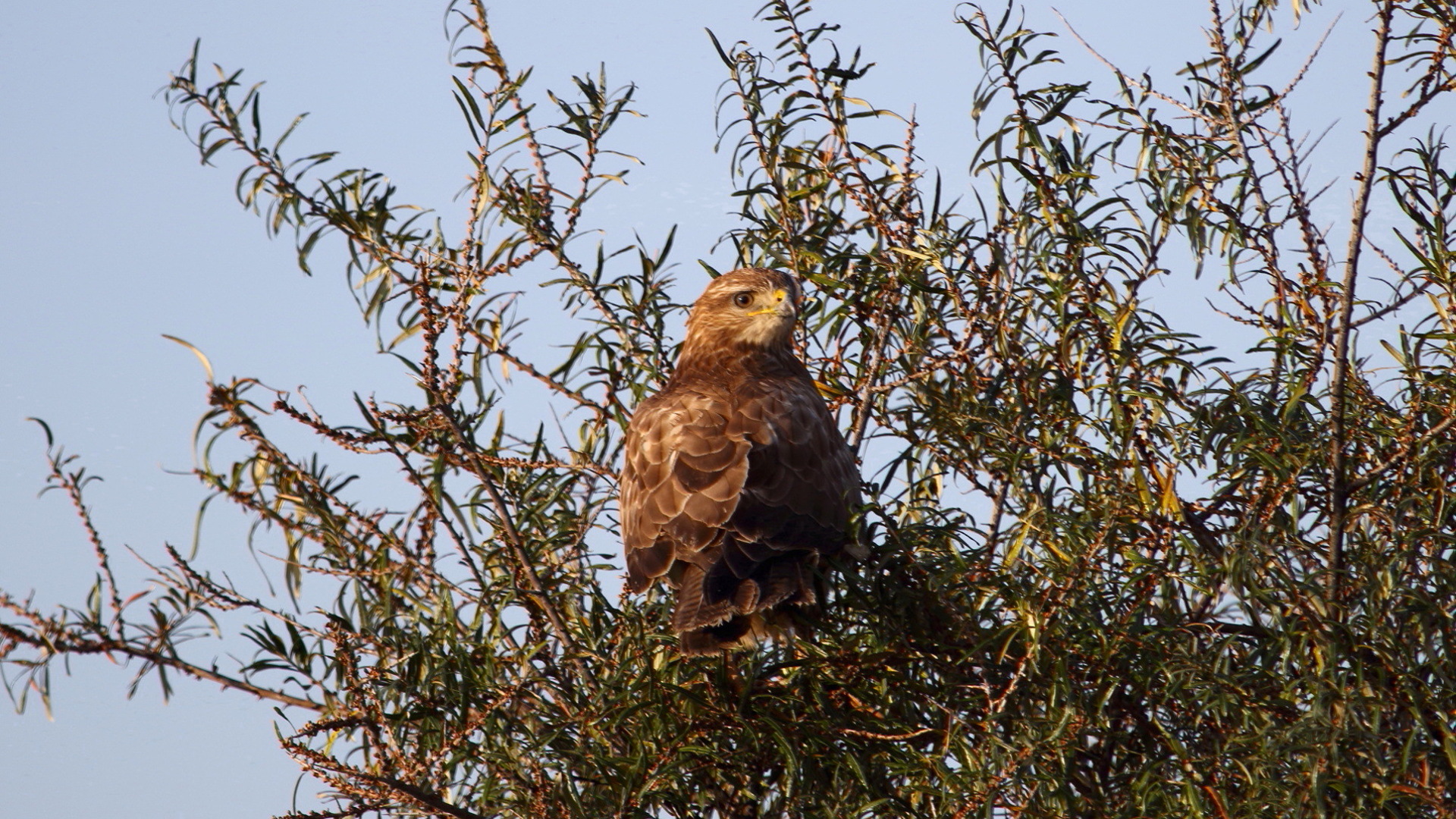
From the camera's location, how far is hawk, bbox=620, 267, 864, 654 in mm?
3877

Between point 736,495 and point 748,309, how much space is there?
3.65ft

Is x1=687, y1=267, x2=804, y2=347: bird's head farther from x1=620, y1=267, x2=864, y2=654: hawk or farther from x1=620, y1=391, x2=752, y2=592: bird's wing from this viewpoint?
x1=620, y1=391, x2=752, y2=592: bird's wing

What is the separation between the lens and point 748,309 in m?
5.10

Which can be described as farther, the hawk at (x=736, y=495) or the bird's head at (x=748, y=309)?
the bird's head at (x=748, y=309)

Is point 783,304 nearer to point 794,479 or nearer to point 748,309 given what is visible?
point 748,309

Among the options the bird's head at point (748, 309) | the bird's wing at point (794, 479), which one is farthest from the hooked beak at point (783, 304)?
the bird's wing at point (794, 479)

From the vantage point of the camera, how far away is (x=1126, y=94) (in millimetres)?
4074

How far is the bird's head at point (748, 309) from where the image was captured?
15.8 feet

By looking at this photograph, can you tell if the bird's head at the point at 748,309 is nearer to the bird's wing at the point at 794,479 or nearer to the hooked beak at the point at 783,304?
the hooked beak at the point at 783,304

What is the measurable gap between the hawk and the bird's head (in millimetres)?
11

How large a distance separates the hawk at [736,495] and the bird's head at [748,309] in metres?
0.01

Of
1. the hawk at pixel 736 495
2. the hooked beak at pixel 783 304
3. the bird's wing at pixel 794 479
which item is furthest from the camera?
the hooked beak at pixel 783 304

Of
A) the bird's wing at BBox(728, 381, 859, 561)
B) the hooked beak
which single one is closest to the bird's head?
the hooked beak

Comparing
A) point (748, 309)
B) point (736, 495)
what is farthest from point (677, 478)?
point (748, 309)
